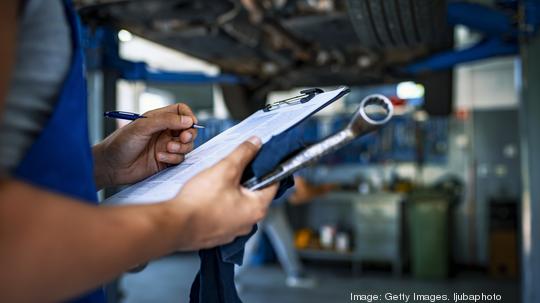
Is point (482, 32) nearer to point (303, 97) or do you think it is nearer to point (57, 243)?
point (303, 97)

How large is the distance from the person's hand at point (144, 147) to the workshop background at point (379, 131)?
1.20 ft

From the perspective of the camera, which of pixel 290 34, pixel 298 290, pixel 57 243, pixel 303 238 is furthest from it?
pixel 303 238

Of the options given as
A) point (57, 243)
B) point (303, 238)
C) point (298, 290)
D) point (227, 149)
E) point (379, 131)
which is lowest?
point (298, 290)

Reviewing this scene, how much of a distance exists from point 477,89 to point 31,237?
5237mm

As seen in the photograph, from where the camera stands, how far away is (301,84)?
129 inches

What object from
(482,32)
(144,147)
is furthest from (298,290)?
(144,147)

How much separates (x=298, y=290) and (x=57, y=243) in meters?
3.62

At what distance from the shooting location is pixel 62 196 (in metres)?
0.40

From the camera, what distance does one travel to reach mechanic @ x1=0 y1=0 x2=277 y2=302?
0.37 m

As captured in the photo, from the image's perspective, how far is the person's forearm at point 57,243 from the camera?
363 mm

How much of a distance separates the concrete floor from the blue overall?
2980 mm

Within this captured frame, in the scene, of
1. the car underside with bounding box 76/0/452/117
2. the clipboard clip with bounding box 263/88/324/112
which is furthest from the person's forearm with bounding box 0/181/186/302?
the car underside with bounding box 76/0/452/117

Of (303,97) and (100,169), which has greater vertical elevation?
(303,97)

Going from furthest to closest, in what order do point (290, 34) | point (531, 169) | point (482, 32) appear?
point (290, 34)
point (482, 32)
point (531, 169)
